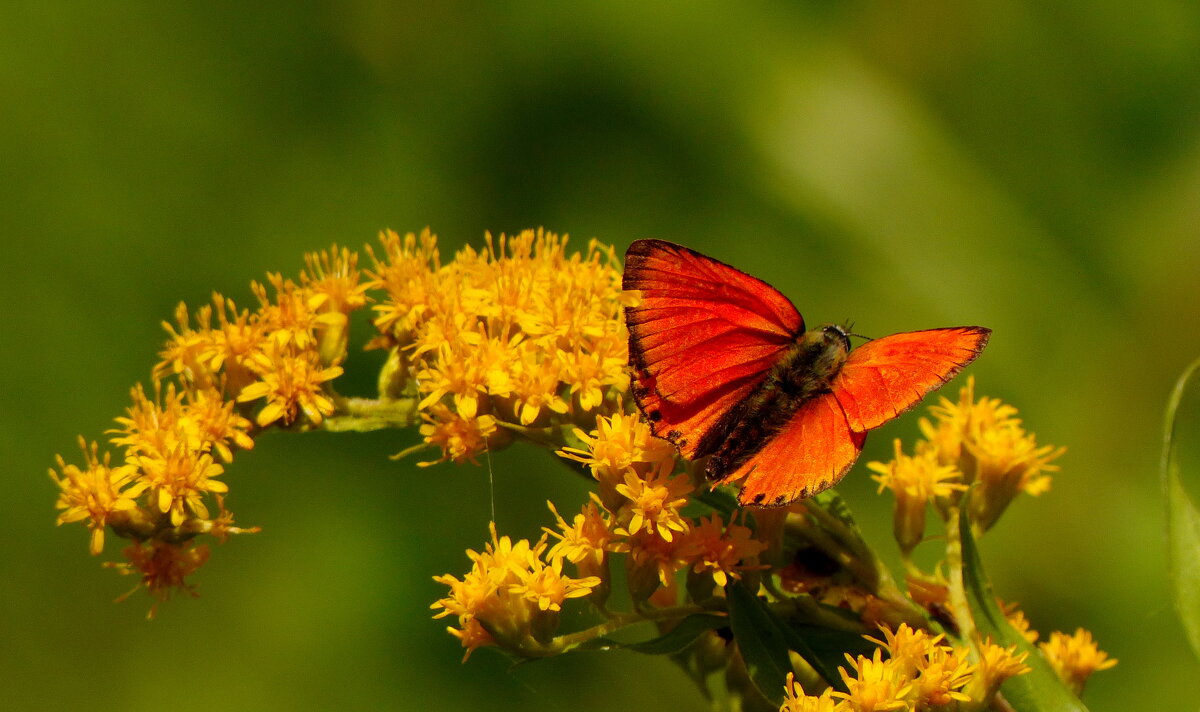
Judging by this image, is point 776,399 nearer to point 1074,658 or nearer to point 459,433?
point 459,433

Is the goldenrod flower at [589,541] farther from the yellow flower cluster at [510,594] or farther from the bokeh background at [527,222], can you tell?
the bokeh background at [527,222]

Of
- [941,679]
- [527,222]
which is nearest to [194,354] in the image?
[941,679]

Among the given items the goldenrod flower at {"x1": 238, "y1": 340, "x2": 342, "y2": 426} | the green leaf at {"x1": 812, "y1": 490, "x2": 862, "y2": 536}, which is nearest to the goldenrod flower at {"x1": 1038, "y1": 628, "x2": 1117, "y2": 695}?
the green leaf at {"x1": 812, "y1": 490, "x2": 862, "y2": 536}

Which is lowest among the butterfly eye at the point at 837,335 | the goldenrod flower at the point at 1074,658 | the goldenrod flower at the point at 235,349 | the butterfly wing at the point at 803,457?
the goldenrod flower at the point at 1074,658

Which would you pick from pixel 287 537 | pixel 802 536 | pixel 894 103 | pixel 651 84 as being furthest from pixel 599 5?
pixel 802 536

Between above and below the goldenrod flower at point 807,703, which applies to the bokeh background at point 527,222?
above

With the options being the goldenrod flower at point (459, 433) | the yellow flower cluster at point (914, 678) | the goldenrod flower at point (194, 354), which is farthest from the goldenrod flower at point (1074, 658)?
the goldenrod flower at point (194, 354)
